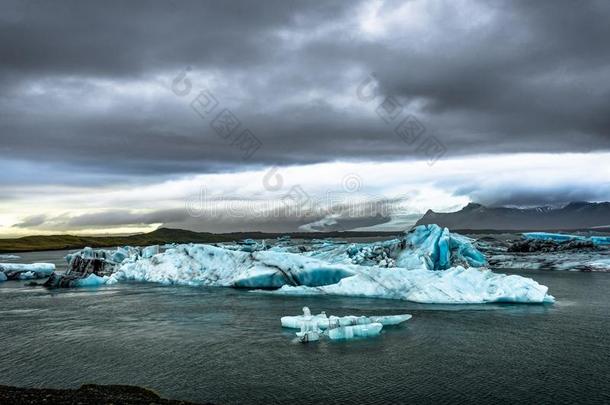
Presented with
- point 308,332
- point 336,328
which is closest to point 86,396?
point 308,332

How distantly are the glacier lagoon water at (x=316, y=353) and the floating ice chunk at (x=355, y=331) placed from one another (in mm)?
396

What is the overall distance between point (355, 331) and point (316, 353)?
9.27ft

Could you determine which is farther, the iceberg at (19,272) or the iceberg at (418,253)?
the iceberg at (19,272)

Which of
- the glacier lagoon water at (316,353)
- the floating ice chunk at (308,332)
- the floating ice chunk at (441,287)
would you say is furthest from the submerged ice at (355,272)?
the floating ice chunk at (308,332)

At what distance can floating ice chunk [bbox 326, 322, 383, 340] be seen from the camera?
64.5ft

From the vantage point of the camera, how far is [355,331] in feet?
65.6

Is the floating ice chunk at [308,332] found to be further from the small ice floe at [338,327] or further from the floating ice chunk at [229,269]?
the floating ice chunk at [229,269]

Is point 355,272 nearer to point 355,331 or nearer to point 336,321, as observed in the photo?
point 336,321

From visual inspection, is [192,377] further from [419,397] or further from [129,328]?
[129,328]

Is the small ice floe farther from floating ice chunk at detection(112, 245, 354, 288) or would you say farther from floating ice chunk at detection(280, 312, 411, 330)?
floating ice chunk at detection(112, 245, 354, 288)

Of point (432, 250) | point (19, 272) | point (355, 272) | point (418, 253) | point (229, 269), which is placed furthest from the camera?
point (19, 272)

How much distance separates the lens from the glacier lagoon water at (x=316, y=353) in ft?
45.9

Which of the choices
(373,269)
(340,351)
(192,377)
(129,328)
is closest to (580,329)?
(340,351)

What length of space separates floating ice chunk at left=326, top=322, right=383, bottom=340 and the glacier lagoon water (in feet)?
1.30
